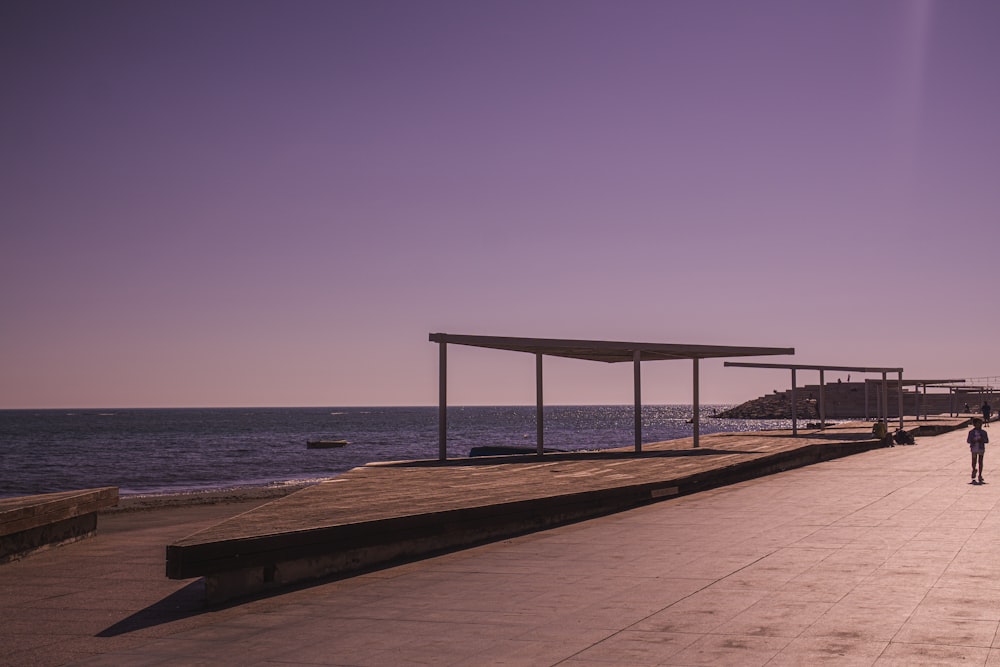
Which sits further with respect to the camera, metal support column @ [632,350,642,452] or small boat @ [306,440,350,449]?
small boat @ [306,440,350,449]

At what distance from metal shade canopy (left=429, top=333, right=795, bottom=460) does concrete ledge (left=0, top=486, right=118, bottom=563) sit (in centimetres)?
801

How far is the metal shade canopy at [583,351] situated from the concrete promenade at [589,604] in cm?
835

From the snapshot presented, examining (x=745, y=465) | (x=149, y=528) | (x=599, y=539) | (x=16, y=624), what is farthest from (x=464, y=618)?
(x=745, y=465)

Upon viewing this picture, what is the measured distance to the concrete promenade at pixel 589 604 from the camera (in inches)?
258

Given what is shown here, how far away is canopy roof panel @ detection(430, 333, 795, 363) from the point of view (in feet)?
72.4

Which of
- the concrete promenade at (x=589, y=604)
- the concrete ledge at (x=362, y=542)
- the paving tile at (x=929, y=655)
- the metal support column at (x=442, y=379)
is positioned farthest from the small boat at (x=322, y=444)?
the paving tile at (x=929, y=655)

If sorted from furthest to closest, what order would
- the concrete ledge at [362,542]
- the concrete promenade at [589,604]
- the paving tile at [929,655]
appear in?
1. the concrete ledge at [362,542]
2. the concrete promenade at [589,604]
3. the paving tile at [929,655]

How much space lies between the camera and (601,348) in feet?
78.4

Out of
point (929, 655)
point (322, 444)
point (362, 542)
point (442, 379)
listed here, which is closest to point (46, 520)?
point (362, 542)

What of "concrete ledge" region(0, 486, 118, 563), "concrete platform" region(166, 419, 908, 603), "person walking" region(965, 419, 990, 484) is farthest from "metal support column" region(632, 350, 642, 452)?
"concrete ledge" region(0, 486, 118, 563)

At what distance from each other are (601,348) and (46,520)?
1461 centimetres

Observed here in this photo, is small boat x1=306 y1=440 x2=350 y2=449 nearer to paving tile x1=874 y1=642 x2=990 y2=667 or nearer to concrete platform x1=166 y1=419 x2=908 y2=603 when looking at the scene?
concrete platform x1=166 y1=419 x2=908 y2=603

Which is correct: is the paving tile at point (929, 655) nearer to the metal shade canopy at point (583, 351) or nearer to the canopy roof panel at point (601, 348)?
the metal shade canopy at point (583, 351)

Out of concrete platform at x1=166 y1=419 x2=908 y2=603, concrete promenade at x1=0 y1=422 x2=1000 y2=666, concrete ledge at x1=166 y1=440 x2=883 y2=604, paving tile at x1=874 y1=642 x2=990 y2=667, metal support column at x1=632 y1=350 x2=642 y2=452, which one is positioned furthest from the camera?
metal support column at x1=632 y1=350 x2=642 y2=452
